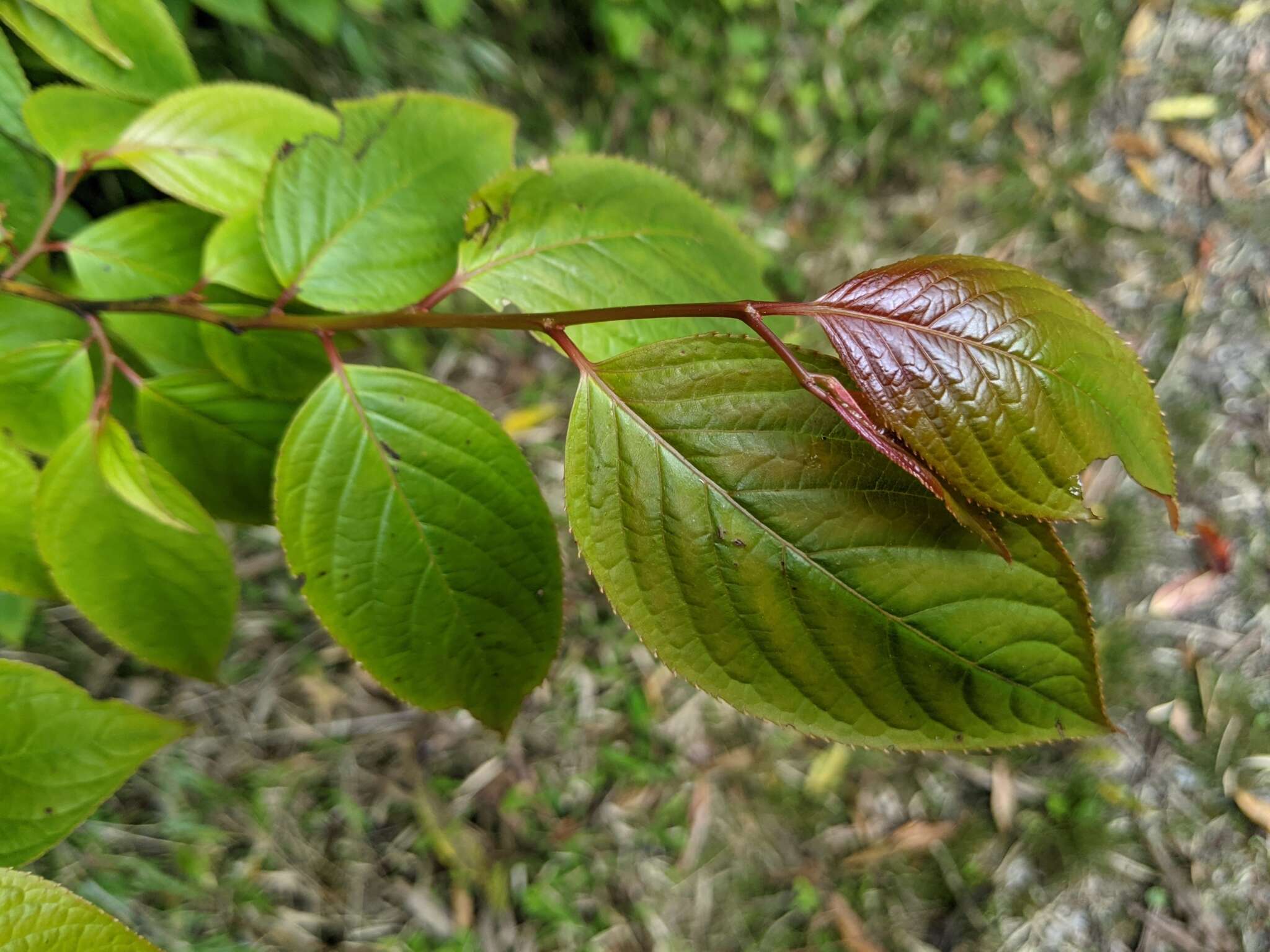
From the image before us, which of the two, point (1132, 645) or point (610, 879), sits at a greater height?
point (1132, 645)

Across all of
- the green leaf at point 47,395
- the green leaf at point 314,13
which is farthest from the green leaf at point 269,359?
the green leaf at point 314,13

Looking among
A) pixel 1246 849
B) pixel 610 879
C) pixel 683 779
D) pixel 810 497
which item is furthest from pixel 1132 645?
pixel 810 497

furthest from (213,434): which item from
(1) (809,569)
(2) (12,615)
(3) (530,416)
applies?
(3) (530,416)

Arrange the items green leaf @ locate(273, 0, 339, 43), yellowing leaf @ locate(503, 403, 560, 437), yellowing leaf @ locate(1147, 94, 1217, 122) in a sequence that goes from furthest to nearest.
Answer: yellowing leaf @ locate(1147, 94, 1217, 122) → yellowing leaf @ locate(503, 403, 560, 437) → green leaf @ locate(273, 0, 339, 43)

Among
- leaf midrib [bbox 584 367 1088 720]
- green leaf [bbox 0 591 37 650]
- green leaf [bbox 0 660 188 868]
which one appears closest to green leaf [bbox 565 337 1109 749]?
leaf midrib [bbox 584 367 1088 720]

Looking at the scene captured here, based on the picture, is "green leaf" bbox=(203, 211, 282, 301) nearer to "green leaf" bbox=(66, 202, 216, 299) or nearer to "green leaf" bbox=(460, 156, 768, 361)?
"green leaf" bbox=(66, 202, 216, 299)

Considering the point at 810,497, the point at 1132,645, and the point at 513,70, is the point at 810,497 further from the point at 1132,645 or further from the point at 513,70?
the point at 1132,645

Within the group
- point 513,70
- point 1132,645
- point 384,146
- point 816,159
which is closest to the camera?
point 384,146
